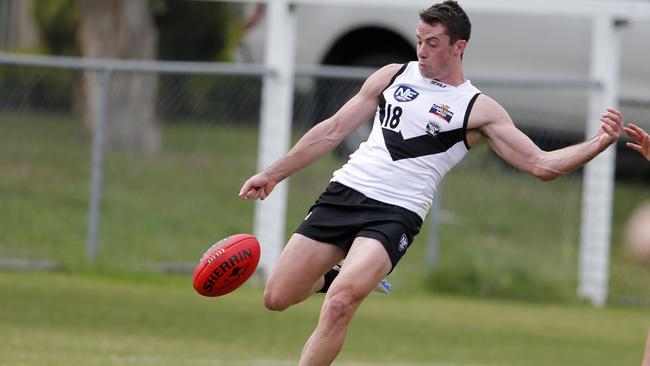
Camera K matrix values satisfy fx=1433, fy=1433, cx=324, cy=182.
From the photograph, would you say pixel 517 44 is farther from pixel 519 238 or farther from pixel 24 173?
pixel 24 173

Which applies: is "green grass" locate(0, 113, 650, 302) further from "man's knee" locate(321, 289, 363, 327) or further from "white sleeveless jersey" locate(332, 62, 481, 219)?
"man's knee" locate(321, 289, 363, 327)

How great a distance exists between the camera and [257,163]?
16.2 metres

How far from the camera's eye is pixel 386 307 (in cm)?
1264

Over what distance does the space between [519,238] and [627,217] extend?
162 centimetres

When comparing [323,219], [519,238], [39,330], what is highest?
[323,219]

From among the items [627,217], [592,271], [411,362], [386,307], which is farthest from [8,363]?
[627,217]

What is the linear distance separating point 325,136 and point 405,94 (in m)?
0.53

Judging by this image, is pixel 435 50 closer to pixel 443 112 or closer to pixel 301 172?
pixel 443 112

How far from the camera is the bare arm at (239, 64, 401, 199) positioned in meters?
7.75

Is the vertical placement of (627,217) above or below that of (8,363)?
below

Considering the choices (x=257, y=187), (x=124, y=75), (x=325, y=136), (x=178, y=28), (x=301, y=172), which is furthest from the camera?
(x=178, y=28)

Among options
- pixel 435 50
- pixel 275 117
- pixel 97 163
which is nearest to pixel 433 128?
pixel 435 50

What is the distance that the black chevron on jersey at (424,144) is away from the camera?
7516mm

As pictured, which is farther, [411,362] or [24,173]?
[24,173]
